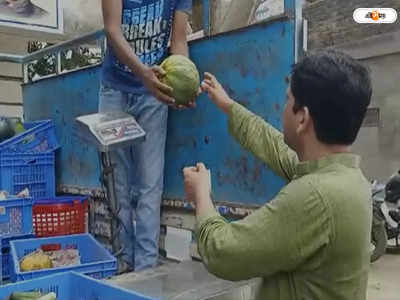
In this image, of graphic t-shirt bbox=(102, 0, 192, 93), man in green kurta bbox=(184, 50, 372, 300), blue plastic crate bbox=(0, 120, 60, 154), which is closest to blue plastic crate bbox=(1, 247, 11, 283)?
blue plastic crate bbox=(0, 120, 60, 154)

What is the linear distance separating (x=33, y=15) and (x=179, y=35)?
4.08m

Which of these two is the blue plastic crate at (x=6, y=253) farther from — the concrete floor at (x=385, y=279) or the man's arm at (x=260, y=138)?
the concrete floor at (x=385, y=279)

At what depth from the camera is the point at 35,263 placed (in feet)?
8.29

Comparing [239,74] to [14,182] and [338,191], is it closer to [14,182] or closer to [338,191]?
[338,191]

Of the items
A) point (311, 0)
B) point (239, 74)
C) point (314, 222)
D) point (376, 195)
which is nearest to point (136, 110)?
point (239, 74)

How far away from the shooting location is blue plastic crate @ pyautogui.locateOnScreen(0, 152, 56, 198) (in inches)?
137

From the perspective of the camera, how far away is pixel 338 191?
1.21 metres

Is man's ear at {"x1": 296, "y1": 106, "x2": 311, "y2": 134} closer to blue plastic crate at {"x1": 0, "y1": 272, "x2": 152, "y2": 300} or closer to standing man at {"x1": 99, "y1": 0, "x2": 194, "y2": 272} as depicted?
blue plastic crate at {"x1": 0, "y1": 272, "x2": 152, "y2": 300}

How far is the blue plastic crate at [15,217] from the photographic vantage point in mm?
3168

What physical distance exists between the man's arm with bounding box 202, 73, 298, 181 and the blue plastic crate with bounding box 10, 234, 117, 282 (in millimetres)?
1026

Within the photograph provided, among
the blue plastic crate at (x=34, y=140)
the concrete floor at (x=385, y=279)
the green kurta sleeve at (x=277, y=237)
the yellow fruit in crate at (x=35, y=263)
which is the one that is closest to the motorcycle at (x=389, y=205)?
the concrete floor at (x=385, y=279)

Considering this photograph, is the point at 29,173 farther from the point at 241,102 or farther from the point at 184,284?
the point at 241,102

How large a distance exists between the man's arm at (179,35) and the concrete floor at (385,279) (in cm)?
269

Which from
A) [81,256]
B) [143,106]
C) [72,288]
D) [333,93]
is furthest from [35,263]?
[333,93]
